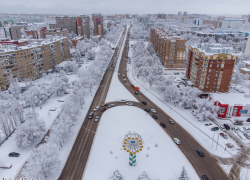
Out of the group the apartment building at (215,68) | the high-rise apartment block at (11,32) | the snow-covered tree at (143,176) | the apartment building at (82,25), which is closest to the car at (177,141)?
the snow-covered tree at (143,176)

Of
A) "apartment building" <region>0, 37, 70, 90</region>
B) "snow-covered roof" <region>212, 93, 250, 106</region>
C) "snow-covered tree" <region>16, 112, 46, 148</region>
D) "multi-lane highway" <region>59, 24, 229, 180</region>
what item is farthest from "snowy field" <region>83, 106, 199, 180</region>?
"apartment building" <region>0, 37, 70, 90</region>

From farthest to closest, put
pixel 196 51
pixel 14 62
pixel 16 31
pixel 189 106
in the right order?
pixel 16 31 < pixel 14 62 < pixel 196 51 < pixel 189 106

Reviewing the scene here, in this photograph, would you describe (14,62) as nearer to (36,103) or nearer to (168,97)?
(36,103)

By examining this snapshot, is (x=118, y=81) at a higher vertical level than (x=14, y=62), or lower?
lower

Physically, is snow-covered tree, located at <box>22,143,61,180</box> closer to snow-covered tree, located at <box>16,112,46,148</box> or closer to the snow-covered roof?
snow-covered tree, located at <box>16,112,46,148</box>

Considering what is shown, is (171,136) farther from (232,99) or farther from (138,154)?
(232,99)

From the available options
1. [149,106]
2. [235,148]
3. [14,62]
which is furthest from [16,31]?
[235,148]
